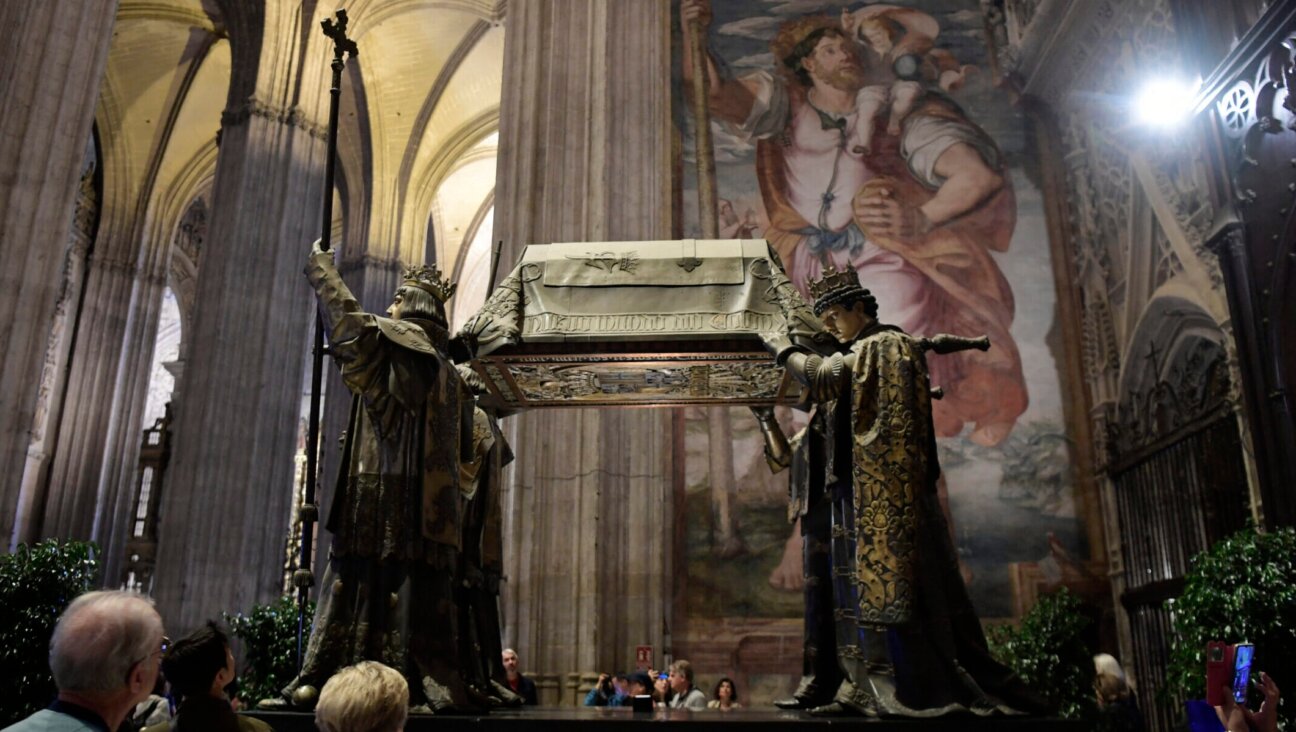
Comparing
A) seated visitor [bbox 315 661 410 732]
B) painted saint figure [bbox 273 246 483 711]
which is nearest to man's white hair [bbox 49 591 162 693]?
seated visitor [bbox 315 661 410 732]

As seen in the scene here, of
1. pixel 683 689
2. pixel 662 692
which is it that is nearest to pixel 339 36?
pixel 683 689

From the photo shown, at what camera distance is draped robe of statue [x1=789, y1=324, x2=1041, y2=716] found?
11.0 ft

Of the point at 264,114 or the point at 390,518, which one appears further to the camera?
the point at 264,114

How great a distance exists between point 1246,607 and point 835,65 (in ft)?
22.9

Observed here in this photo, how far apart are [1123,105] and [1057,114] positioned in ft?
3.44

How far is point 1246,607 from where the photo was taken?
206 inches

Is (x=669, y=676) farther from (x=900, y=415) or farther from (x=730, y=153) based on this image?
(x=730, y=153)

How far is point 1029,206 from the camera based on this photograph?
10172mm

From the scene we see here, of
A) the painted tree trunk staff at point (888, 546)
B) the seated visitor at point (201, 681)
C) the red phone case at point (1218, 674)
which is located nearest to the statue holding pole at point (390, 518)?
the seated visitor at point (201, 681)

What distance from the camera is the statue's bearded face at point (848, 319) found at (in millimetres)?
3998

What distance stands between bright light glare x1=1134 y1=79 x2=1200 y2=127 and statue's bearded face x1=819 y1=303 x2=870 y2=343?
17.4 feet

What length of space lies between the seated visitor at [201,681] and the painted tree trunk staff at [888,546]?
82.0 inches

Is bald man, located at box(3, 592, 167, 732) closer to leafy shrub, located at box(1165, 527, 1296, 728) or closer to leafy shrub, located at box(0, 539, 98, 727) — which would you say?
leafy shrub, located at box(0, 539, 98, 727)

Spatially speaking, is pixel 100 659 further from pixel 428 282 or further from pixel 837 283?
pixel 837 283
